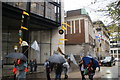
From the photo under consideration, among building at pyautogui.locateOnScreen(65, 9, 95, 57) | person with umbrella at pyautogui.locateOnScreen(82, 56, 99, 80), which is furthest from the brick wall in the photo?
person with umbrella at pyautogui.locateOnScreen(82, 56, 99, 80)

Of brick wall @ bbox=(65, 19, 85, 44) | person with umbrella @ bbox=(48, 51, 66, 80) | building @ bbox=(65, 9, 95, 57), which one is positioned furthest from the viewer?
brick wall @ bbox=(65, 19, 85, 44)

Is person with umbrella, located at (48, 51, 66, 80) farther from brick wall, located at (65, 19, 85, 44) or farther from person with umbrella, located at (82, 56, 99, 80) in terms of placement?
brick wall, located at (65, 19, 85, 44)

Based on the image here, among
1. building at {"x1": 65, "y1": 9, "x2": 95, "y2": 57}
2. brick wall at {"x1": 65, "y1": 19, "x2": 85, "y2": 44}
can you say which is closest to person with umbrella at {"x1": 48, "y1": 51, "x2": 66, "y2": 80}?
building at {"x1": 65, "y1": 9, "x2": 95, "y2": 57}

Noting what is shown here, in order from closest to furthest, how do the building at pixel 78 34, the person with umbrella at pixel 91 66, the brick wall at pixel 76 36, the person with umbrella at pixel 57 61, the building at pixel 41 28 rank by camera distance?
the person with umbrella at pixel 57 61, the person with umbrella at pixel 91 66, the building at pixel 41 28, the building at pixel 78 34, the brick wall at pixel 76 36

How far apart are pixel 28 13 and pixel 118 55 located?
9594cm

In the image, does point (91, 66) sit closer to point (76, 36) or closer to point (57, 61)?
point (57, 61)

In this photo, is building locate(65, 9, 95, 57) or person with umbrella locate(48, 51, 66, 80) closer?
person with umbrella locate(48, 51, 66, 80)

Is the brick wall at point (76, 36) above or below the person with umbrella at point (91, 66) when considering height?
above

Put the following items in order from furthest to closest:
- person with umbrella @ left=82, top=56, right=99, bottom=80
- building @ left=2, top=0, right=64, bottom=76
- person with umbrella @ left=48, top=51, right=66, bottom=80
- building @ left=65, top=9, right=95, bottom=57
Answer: building @ left=65, top=9, right=95, bottom=57, building @ left=2, top=0, right=64, bottom=76, person with umbrella @ left=82, top=56, right=99, bottom=80, person with umbrella @ left=48, top=51, right=66, bottom=80

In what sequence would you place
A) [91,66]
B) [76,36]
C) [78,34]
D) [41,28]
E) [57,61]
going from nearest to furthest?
[57,61]
[91,66]
[41,28]
[78,34]
[76,36]

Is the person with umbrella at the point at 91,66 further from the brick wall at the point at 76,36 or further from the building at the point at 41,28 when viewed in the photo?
the brick wall at the point at 76,36

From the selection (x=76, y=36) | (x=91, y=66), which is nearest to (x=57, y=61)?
(x=91, y=66)

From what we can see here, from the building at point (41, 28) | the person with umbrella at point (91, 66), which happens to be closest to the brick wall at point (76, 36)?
the building at point (41, 28)

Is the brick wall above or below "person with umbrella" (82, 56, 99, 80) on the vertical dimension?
above
